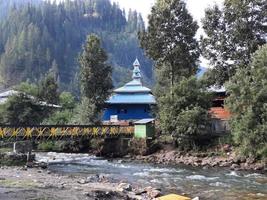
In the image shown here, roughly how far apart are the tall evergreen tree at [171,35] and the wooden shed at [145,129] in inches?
233

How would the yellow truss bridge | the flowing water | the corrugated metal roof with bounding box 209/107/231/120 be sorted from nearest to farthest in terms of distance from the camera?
the flowing water, the yellow truss bridge, the corrugated metal roof with bounding box 209/107/231/120

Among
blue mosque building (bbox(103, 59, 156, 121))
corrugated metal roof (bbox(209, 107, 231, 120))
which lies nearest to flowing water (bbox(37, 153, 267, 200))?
corrugated metal roof (bbox(209, 107, 231, 120))

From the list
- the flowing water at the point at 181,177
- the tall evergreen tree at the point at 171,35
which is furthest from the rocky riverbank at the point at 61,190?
the tall evergreen tree at the point at 171,35

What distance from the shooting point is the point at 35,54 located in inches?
7146

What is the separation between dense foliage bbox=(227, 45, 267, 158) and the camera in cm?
3878

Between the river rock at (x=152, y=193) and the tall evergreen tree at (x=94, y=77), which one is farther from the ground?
the tall evergreen tree at (x=94, y=77)

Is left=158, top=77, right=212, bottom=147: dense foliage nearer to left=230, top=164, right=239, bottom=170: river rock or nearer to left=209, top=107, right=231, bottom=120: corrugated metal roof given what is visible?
left=209, top=107, right=231, bottom=120: corrugated metal roof

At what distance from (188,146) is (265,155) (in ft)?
35.6

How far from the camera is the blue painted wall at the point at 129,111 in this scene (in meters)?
73.6

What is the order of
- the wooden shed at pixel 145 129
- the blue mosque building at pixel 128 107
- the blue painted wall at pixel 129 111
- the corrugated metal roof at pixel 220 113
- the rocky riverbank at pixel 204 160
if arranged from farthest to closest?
the blue painted wall at pixel 129 111 → the blue mosque building at pixel 128 107 → the wooden shed at pixel 145 129 → the corrugated metal roof at pixel 220 113 → the rocky riverbank at pixel 204 160

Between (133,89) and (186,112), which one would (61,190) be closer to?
(186,112)

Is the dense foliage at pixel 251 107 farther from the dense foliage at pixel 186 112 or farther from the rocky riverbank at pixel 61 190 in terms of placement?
the rocky riverbank at pixel 61 190

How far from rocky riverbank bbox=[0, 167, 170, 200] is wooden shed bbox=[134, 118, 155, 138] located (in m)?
23.6

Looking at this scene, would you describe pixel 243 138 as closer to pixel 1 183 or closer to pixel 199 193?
pixel 199 193
